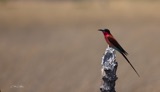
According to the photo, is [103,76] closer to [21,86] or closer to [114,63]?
[114,63]

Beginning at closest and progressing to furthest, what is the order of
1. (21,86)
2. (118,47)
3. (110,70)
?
(110,70), (118,47), (21,86)

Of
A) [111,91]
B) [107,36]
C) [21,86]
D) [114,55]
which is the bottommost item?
[111,91]

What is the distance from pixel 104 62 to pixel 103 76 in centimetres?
36

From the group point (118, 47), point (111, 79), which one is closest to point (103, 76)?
point (111, 79)

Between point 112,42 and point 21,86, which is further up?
point 21,86

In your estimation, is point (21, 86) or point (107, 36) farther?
point (21, 86)

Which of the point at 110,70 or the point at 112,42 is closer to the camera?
the point at 110,70

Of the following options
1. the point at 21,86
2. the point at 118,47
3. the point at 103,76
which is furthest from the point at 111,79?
the point at 21,86

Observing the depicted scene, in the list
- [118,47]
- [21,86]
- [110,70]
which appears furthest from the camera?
[21,86]

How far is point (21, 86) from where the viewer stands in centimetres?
1323

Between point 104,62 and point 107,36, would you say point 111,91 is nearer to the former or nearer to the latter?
point 104,62

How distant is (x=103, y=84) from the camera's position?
9.30 metres

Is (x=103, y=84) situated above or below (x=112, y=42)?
below

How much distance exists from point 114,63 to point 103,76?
440mm
